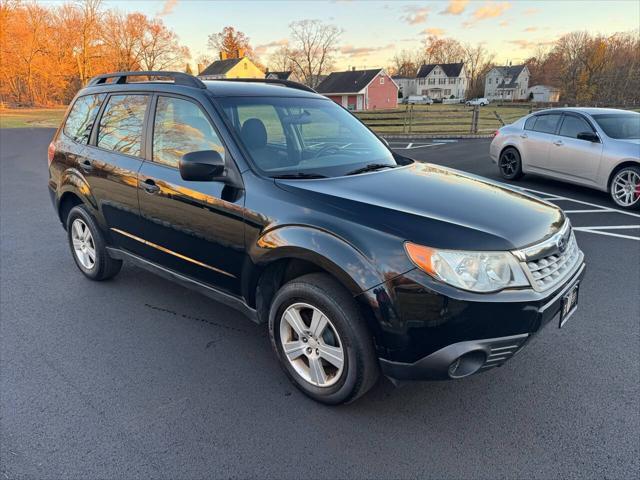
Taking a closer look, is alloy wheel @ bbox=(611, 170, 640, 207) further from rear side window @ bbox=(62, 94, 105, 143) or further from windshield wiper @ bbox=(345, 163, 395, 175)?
rear side window @ bbox=(62, 94, 105, 143)

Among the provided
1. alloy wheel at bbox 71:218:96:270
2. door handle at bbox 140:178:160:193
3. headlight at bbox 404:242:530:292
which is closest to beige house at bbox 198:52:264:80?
alloy wheel at bbox 71:218:96:270

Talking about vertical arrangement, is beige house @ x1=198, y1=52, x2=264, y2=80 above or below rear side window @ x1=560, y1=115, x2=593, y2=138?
above

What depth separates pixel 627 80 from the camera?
48.2 metres

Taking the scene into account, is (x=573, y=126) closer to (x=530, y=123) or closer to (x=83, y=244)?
(x=530, y=123)

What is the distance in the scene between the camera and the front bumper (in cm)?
220

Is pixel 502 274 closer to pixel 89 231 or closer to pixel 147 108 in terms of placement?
pixel 147 108

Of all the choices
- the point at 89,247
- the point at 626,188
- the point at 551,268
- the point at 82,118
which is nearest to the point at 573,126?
the point at 626,188

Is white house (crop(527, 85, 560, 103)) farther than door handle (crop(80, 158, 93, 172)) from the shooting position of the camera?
Yes

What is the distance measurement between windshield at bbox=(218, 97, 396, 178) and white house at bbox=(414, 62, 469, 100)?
109033mm

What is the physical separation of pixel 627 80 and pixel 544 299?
58.6 meters

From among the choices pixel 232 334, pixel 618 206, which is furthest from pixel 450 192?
pixel 618 206

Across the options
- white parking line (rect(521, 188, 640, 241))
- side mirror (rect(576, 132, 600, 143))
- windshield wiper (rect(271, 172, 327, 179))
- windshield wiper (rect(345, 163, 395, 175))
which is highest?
windshield wiper (rect(271, 172, 327, 179))

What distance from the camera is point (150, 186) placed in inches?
135

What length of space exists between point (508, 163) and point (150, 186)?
8384mm
